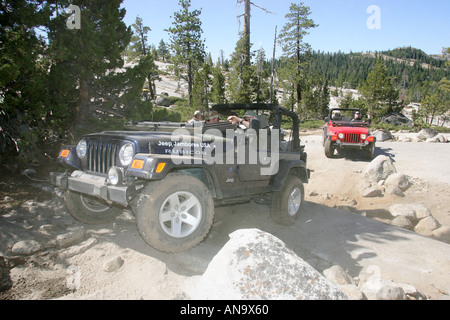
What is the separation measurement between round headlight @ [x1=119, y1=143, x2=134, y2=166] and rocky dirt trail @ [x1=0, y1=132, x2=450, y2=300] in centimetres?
Result: 112

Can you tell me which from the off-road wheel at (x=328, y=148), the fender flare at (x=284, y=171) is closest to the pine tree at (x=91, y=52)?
the fender flare at (x=284, y=171)

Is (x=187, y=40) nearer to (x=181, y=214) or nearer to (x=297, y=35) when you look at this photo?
(x=297, y=35)

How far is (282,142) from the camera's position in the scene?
18.8 ft

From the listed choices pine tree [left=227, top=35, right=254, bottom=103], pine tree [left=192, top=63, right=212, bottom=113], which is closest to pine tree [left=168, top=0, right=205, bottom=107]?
pine tree [left=192, top=63, right=212, bottom=113]

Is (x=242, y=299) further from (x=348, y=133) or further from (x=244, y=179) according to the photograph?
(x=348, y=133)

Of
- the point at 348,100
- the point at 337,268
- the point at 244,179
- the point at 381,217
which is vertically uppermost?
the point at 348,100

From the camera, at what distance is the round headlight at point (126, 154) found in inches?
142

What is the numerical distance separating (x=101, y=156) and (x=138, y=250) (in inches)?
52.5

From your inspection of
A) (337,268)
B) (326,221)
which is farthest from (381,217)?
(337,268)

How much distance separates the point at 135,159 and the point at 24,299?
1.71m

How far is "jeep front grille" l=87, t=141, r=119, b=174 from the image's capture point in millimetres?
3854

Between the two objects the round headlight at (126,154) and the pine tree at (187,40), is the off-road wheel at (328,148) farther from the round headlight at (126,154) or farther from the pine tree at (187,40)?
the pine tree at (187,40)

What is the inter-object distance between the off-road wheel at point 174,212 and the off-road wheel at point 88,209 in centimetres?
133

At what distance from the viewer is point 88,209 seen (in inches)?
179
